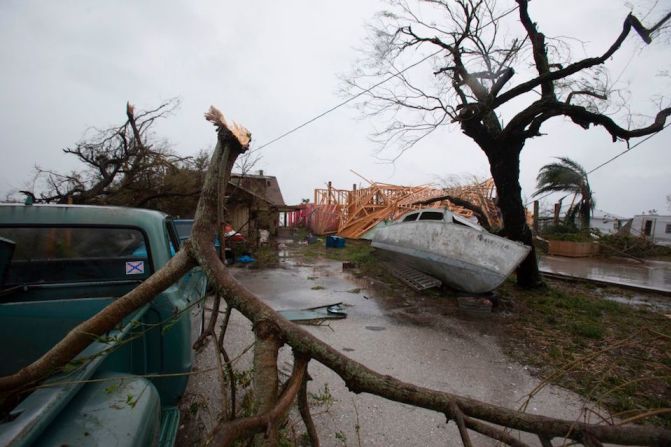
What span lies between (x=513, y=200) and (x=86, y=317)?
340 inches

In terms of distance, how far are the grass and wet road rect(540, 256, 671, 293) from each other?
2.61m

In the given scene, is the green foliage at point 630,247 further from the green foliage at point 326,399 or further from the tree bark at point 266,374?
the tree bark at point 266,374

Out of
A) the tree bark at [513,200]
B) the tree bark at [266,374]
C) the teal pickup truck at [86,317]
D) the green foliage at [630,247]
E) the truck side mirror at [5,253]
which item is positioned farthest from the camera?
the green foliage at [630,247]

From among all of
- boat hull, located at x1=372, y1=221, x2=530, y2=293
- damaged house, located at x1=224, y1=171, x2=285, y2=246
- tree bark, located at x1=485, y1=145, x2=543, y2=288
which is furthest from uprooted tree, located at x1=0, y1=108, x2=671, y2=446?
damaged house, located at x1=224, y1=171, x2=285, y2=246

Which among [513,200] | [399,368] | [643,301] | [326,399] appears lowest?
[399,368]

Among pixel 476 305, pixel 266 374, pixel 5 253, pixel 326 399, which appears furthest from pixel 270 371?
pixel 476 305

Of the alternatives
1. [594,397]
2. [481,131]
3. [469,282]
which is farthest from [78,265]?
[481,131]

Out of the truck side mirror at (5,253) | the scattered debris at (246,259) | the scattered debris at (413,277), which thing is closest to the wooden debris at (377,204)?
the scattered debris at (413,277)

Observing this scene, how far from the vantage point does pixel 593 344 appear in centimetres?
495

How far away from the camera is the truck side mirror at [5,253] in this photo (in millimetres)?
1920

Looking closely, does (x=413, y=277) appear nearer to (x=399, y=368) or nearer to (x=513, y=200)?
(x=513, y=200)

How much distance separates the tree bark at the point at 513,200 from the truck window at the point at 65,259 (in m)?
8.10

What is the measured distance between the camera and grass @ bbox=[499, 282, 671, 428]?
3.66m

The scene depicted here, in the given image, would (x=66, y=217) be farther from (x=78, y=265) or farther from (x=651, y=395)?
(x=651, y=395)
